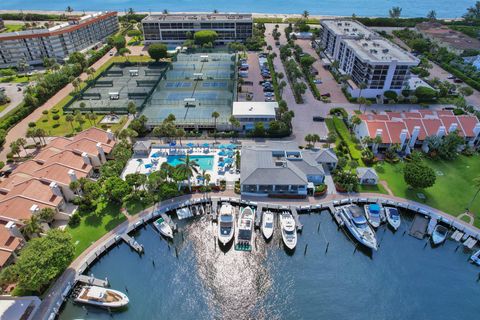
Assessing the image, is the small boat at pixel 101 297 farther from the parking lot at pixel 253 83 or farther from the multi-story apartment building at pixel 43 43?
the multi-story apartment building at pixel 43 43

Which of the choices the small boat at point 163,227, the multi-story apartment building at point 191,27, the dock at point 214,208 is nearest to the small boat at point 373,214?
the dock at point 214,208

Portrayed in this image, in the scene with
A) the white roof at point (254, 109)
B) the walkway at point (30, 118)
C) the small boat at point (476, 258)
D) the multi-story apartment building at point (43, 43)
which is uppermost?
the multi-story apartment building at point (43, 43)

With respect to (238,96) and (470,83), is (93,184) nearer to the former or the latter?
(238,96)

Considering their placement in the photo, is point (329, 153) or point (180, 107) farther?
point (180, 107)

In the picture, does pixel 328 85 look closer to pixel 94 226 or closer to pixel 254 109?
pixel 254 109

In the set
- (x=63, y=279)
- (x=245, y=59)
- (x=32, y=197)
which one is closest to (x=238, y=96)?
(x=245, y=59)

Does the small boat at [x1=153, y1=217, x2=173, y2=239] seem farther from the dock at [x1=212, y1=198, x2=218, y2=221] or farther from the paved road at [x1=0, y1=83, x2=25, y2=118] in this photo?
the paved road at [x1=0, y1=83, x2=25, y2=118]

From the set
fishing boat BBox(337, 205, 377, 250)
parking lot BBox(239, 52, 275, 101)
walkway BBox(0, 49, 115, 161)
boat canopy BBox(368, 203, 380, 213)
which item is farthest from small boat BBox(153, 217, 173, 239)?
parking lot BBox(239, 52, 275, 101)

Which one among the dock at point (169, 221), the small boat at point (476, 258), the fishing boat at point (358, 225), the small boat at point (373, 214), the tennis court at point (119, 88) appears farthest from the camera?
the tennis court at point (119, 88)
